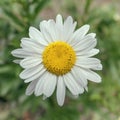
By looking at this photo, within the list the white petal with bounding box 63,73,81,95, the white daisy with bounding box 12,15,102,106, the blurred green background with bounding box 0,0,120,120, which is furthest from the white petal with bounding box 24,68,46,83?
the blurred green background with bounding box 0,0,120,120

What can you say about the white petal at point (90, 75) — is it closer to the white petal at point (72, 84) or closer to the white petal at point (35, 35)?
the white petal at point (72, 84)

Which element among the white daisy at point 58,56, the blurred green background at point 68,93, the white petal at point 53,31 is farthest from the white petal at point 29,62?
the blurred green background at point 68,93

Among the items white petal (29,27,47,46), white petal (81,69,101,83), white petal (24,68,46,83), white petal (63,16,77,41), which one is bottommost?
white petal (81,69,101,83)

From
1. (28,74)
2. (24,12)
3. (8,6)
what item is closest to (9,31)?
(8,6)

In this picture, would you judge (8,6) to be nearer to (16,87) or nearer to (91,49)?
(16,87)

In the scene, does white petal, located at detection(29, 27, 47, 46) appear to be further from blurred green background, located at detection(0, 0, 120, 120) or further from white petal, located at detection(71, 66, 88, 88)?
blurred green background, located at detection(0, 0, 120, 120)

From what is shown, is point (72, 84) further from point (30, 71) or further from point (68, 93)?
point (68, 93)
